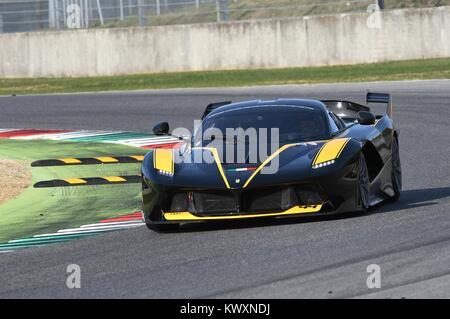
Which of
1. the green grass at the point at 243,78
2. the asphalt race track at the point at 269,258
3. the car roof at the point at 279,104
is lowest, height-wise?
the green grass at the point at 243,78

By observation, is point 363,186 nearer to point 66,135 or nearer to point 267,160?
point 267,160

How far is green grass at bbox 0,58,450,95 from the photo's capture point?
26991mm

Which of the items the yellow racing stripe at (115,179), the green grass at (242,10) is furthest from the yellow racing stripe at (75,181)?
the green grass at (242,10)

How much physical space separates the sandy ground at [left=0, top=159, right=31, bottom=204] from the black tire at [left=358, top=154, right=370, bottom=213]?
4.69 meters

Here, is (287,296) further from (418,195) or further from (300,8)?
(300,8)

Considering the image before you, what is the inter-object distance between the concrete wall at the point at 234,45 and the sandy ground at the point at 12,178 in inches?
582

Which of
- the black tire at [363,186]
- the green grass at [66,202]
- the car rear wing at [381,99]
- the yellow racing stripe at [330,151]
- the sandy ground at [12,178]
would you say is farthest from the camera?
the sandy ground at [12,178]

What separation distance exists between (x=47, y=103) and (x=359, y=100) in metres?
7.67

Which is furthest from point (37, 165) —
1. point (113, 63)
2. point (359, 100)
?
point (113, 63)

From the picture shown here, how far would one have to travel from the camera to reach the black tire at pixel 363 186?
10.1 meters

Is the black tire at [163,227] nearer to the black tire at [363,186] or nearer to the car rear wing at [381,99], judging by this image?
the black tire at [363,186]

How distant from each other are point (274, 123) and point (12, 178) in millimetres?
5004

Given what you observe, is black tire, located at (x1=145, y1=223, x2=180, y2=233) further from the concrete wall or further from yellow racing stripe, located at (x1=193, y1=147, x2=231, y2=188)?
the concrete wall

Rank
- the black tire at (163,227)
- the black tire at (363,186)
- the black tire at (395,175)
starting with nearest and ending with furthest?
the black tire at (363,186), the black tire at (163,227), the black tire at (395,175)
